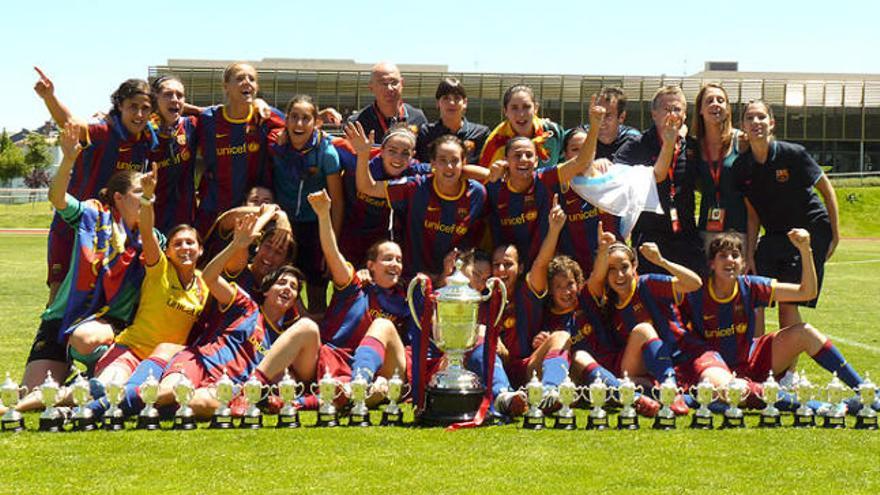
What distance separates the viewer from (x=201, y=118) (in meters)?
6.86

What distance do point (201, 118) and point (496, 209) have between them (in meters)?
2.08

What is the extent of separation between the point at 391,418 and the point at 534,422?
72 cm

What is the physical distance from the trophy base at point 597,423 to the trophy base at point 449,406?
0.56 m

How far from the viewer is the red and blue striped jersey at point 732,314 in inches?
233

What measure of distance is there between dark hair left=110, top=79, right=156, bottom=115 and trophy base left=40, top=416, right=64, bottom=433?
240cm

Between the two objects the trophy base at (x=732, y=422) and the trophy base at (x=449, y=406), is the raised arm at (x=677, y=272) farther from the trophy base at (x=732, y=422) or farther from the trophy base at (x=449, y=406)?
the trophy base at (x=449, y=406)

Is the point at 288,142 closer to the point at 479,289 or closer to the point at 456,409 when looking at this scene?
the point at 479,289

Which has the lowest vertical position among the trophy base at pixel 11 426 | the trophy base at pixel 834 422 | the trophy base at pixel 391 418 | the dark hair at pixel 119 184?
the trophy base at pixel 11 426

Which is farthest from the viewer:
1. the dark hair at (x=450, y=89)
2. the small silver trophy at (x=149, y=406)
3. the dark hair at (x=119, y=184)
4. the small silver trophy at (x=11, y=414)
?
the dark hair at (x=450, y=89)

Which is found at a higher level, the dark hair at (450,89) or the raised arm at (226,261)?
the dark hair at (450,89)

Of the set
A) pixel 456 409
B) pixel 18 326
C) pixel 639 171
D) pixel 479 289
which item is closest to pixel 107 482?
pixel 456 409

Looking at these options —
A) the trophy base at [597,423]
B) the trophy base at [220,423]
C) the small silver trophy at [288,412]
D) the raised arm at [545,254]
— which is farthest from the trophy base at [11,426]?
the raised arm at [545,254]

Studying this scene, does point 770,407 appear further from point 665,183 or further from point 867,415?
point 665,183

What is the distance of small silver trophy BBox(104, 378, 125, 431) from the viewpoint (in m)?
4.82
